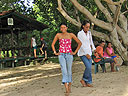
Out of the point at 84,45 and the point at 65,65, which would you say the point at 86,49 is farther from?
the point at 65,65

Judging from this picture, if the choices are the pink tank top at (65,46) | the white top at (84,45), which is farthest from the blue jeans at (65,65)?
the white top at (84,45)

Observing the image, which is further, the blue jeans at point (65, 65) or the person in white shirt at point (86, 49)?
the person in white shirt at point (86, 49)

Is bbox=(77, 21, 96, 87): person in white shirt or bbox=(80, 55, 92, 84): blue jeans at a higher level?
bbox=(77, 21, 96, 87): person in white shirt

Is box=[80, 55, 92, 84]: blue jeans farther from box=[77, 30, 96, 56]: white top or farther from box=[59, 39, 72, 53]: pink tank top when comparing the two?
box=[59, 39, 72, 53]: pink tank top

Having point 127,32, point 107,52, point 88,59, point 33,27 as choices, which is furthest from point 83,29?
point 33,27

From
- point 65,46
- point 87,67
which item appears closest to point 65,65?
point 65,46

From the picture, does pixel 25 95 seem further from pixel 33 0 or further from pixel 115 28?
pixel 33 0

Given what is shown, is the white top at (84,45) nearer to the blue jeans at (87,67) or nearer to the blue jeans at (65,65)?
the blue jeans at (87,67)

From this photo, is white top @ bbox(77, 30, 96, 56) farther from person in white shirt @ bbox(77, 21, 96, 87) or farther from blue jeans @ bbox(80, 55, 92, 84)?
blue jeans @ bbox(80, 55, 92, 84)

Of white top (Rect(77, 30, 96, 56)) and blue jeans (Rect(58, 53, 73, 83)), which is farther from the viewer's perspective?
white top (Rect(77, 30, 96, 56))

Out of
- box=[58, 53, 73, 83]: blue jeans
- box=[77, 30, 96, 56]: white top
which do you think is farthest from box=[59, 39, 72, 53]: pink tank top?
box=[77, 30, 96, 56]: white top

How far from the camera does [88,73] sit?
6789 mm

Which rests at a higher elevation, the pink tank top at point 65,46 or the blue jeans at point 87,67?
the pink tank top at point 65,46

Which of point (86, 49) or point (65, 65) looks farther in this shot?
point (86, 49)
